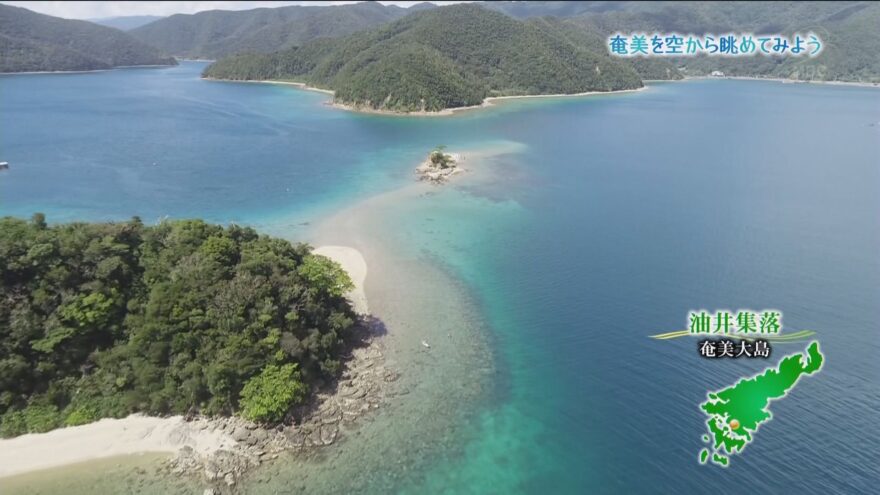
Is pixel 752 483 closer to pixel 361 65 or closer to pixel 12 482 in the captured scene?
pixel 12 482

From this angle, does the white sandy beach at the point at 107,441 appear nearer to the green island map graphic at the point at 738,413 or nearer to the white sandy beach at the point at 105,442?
the white sandy beach at the point at 105,442

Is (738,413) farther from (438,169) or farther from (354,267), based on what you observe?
(438,169)

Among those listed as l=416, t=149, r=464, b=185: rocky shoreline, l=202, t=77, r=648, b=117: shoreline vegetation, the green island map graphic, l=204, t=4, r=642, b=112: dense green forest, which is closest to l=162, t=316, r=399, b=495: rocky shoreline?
the green island map graphic

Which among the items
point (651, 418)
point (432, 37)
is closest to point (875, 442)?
point (651, 418)

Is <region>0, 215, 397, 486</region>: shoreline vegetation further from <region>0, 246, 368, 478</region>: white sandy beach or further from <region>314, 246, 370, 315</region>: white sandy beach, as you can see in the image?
<region>314, 246, 370, 315</region>: white sandy beach

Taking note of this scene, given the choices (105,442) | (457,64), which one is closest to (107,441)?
(105,442)

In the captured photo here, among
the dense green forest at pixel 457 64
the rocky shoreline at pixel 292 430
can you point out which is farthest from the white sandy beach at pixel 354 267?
the dense green forest at pixel 457 64
